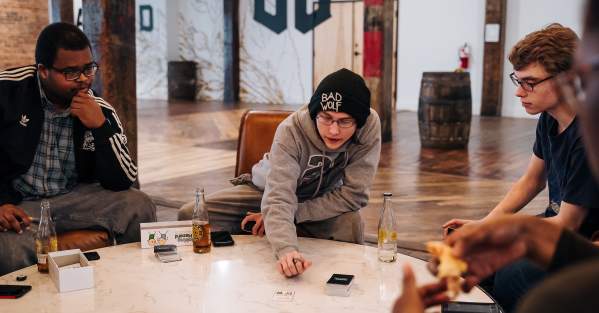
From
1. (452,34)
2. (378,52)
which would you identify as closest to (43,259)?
(378,52)

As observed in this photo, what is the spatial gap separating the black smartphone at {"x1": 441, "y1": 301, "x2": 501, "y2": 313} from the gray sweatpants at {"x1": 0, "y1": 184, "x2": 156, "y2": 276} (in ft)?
5.20

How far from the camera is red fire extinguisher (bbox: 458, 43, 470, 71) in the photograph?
10.7 m

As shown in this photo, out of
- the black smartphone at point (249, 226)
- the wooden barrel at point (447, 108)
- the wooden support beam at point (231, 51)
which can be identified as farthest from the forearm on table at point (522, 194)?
the wooden support beam at point (231, 51)

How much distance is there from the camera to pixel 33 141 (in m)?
2.77

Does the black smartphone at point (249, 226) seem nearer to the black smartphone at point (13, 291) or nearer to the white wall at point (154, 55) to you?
the black smartphone at point (13, 291)

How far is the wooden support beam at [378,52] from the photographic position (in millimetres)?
7707

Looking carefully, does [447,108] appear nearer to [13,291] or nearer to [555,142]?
[555,142]

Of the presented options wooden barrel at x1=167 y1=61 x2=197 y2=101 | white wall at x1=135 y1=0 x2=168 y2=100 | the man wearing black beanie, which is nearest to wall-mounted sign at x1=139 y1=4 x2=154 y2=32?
white wall at x1=135 y1=0 x2=168 y2=100

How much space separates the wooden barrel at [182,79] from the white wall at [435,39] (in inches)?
178

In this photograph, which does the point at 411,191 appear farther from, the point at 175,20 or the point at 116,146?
the point at 175,20

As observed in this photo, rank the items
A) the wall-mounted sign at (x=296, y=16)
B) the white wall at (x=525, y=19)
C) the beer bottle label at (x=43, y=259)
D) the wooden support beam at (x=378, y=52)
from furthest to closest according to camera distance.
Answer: the wall-mounted sign at (x=296, y=16), the white wall at (x=525, y=19), the wooden support beam at (x=378, y=52), the beer bottle label at (x=43, y=259)

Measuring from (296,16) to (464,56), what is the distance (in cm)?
340

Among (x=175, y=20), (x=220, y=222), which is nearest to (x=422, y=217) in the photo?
(x=220, y=222)

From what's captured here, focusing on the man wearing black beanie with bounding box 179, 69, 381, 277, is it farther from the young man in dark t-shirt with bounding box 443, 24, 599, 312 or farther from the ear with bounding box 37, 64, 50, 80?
the ear with bounding box 37, 64, 50, 80
